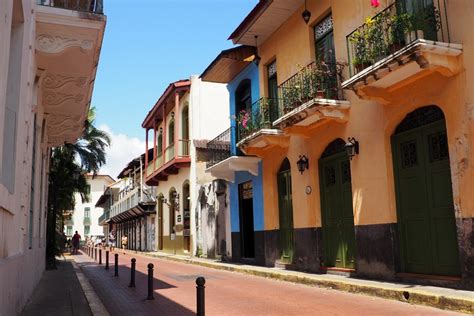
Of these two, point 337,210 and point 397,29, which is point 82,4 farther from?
point 337,210

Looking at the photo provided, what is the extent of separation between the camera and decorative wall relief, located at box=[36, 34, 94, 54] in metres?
8.58

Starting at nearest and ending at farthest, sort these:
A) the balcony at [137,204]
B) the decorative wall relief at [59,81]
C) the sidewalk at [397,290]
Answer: the sidewalk at [397,290], the decorative wall relief at [59,81], the balcony at [137,204]

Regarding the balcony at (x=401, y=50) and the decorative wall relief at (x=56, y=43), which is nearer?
the decorative wall relief at (x=56, y=43)

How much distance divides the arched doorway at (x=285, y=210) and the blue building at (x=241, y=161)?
119 centimetres

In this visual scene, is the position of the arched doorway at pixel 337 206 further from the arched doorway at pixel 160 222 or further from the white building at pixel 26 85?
the arched doorway at pixel 160 222

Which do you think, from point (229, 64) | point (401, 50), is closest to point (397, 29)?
point (401, 50)

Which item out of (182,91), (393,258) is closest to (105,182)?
(182,91)

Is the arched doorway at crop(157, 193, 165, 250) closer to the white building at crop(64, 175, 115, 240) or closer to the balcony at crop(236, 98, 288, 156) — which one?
the balcony at crop(236, 98, 288, 156)

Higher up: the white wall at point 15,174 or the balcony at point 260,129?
the balcony at point 260,129

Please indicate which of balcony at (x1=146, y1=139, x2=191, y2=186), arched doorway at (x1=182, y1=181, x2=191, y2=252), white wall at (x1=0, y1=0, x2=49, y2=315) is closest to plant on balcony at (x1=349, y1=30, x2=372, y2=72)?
white wall at (x1=0, y1=0, x2=49, y2=315)

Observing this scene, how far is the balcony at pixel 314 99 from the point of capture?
12.2 metres

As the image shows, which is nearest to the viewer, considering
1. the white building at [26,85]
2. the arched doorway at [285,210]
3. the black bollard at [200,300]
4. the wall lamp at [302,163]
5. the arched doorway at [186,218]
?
the black bollard at [200,300]

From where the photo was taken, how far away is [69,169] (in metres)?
23.4

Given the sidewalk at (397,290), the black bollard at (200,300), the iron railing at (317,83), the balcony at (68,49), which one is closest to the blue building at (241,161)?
the iron railing at (317,83)
